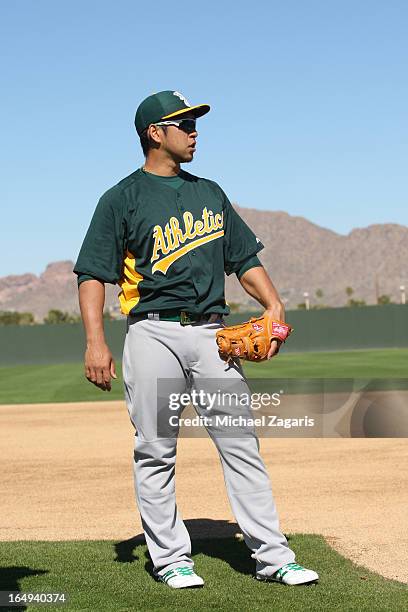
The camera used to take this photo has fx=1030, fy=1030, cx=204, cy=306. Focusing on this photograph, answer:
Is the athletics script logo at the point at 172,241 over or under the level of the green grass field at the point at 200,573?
over

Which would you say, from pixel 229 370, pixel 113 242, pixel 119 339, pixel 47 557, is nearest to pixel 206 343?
pixel 229 370

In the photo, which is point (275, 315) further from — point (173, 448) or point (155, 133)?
point (155, 133)

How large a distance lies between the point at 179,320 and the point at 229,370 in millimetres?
299

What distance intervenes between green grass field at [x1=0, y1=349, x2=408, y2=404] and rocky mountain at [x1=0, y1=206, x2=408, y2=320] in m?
126

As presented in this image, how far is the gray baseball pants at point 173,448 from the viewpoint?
14.1 ft

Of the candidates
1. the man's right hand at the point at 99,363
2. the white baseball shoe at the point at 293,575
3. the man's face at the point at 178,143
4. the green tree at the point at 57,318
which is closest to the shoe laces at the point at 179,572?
the white baseball shoe at the point at 293,575

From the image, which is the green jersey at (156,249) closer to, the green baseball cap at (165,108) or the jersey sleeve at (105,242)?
the jersey sleeve at (105,242)

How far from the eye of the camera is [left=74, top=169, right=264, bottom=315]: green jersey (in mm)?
4328

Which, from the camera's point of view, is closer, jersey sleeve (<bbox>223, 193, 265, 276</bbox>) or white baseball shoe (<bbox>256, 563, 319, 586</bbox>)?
white baseball shoe (<bbox>256, 563, 319, 586</bbox>)

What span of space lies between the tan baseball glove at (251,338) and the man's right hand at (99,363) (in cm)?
47

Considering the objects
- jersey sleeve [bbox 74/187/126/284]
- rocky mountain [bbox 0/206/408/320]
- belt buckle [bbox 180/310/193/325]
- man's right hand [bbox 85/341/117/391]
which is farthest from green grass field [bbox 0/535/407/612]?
rocky mountain [bbox 0/206/408/320]

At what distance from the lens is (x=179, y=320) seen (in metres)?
4.36

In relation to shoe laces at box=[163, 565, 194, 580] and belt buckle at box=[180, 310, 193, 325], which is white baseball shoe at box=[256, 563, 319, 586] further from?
belt buckle at box=[180, 310, 193, 325]

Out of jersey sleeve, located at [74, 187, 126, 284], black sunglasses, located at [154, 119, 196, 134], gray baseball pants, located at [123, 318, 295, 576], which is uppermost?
black sunglasses, located at [154, 119, 196, 134]
